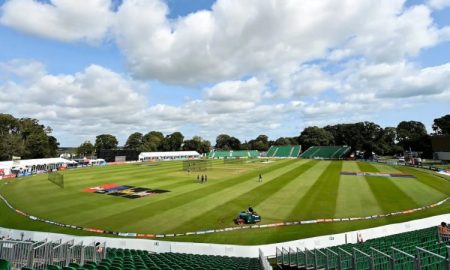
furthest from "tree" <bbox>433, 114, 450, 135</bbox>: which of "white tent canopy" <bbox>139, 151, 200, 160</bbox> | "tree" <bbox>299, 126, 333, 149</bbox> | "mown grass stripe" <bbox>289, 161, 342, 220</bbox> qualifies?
"mown grass stripe" <bbox>289, 161, 342, 220</bbox>

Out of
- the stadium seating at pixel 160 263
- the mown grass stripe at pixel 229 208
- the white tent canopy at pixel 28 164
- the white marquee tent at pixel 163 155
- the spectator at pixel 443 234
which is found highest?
the white marquee tent at pixel 163 155

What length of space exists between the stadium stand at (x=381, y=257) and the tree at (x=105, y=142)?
187m

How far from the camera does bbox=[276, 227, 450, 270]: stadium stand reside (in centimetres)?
767

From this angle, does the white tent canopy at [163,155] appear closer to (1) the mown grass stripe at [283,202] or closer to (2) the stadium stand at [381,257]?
(1) the mown grass stripe at [283,202]

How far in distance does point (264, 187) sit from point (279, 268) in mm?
30791

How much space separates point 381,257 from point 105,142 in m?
198

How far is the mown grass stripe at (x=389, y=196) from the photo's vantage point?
3356 cm

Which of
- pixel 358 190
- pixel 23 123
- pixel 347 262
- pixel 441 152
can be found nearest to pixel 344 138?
pixel 441 152

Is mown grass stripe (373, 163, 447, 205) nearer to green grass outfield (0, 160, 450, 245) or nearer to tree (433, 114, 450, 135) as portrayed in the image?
green grass outfield (0, 160, 450, 245)

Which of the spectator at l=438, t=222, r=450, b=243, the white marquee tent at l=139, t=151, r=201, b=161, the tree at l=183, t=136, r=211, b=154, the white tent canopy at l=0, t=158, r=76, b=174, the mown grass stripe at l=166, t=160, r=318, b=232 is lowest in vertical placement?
the mown grass stripe at l=166, t=160, r=318, b=232

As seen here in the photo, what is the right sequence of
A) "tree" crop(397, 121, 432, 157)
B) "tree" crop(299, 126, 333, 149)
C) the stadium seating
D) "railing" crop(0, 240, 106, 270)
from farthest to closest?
"tree" crop(299, 126, 333, 149)
"tree" crop(397, 121, 432, 157)
"railing" crop(0, 240, 106, 270)
the stadium seating

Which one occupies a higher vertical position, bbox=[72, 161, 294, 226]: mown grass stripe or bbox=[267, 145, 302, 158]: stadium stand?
bbox=[267, 145, 302, 158]: stadium stand

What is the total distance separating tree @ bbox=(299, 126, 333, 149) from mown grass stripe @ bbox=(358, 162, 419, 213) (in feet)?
383

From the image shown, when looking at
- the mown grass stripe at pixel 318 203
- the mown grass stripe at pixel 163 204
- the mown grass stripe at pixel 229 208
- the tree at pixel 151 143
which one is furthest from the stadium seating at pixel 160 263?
the tree at pixel 151 143
